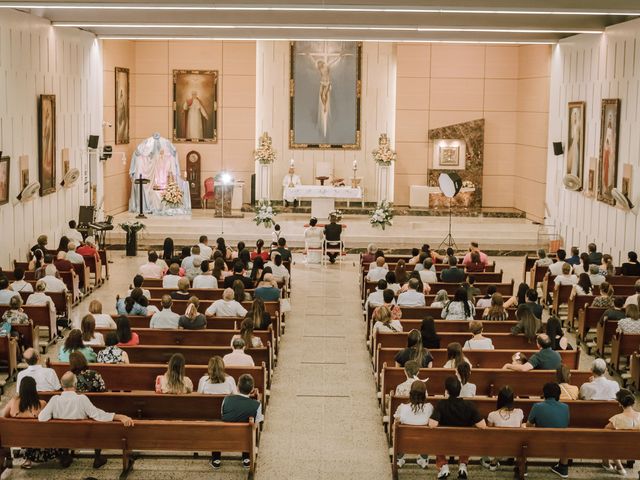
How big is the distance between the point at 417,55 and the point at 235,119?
5.94 metres

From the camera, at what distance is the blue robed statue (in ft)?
90.6

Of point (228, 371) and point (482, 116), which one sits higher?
point (482, 116)

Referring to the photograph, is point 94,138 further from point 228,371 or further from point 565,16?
point 228,371

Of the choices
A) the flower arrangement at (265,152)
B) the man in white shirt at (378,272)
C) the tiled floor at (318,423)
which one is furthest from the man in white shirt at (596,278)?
the flower arrangement at (265,152)

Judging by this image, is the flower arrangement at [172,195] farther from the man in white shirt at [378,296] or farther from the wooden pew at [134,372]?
the wooden pew at [134,372]

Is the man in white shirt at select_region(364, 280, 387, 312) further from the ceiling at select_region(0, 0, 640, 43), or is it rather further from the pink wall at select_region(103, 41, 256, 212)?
the pink wall at select_region(103, 41, 256, 212)

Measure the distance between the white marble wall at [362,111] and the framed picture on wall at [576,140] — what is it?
6842 mm

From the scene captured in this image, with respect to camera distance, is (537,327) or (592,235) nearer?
(537,327)

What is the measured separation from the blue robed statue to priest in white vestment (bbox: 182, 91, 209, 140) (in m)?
1.15

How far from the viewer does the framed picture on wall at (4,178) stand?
18.3 meters

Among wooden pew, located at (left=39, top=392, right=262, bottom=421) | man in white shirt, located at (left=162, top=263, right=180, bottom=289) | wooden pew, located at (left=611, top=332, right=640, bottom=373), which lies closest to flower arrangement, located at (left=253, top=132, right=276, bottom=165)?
man in white shirt, located at (left=162, top=263, right=180, bottom=289)

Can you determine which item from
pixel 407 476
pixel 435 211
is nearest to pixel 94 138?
pixel 435 211

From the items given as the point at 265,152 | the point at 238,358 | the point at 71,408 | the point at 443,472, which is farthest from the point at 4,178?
the point at 443,472

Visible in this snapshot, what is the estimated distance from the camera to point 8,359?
12.2m
